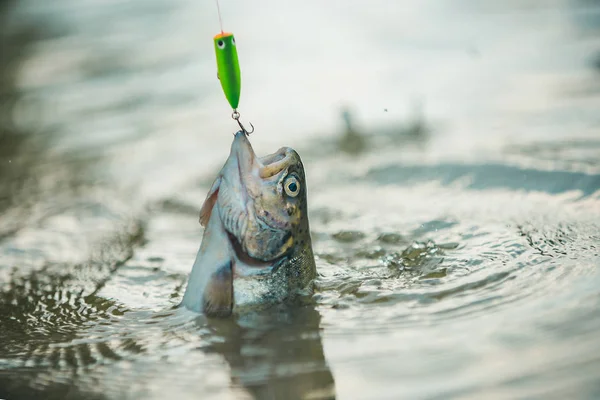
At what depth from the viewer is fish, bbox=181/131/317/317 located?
4.12m

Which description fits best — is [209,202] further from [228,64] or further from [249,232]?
[228,64]

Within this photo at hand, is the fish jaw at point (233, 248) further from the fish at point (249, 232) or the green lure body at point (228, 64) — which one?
the green lure body at point (228, 64)

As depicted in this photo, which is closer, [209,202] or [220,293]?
[220,293]

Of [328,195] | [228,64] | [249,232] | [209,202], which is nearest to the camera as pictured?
[228,64]

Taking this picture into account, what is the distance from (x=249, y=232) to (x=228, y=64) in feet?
2.69

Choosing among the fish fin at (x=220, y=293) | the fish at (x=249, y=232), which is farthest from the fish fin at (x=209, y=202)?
the fish fin at (x=220, y=293)

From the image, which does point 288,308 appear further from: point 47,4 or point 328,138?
point 47,4

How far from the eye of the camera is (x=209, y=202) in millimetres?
4273

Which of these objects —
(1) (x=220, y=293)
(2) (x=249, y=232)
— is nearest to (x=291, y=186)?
(2) (x=249, y=232)

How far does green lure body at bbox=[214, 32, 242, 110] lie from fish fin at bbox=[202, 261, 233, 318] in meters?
0.84

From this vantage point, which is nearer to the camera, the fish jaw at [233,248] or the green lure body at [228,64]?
the green lure body at [228,64]

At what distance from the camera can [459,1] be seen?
36.5ft

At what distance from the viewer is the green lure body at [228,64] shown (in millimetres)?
3896

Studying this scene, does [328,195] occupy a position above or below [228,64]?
below
